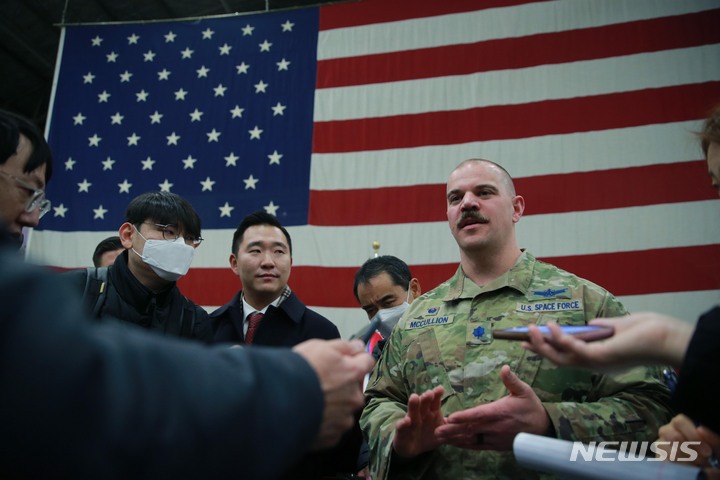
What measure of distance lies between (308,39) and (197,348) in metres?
4.82

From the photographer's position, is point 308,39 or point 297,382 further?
point 308,39

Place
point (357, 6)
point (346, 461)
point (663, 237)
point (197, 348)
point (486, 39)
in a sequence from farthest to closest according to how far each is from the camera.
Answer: point (357, 6)
point (486, 39)
point (663, 237)
point (346, 461)
point (197, 348)

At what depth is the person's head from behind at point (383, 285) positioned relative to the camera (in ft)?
9.00

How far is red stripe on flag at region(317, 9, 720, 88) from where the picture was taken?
4129 mm

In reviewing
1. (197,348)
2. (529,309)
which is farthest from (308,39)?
(197,348)

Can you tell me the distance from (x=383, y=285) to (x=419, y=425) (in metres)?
1.41

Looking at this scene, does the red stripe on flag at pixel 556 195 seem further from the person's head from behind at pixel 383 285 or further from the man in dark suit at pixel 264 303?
the man in dark suit at pixel 264 303

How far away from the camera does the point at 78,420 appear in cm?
51

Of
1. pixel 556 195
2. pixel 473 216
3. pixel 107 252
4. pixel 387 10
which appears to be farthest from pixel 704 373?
pixel 387 10

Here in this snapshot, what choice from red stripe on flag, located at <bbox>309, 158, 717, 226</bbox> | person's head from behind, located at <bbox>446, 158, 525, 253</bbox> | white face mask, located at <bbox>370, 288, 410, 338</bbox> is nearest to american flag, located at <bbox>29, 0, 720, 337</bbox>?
red stripe on flag, located at <bbox>309, 158, 717, 226</bbox>

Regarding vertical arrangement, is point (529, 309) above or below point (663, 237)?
below

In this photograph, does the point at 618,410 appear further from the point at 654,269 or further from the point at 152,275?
the point at 654,269

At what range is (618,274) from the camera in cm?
378

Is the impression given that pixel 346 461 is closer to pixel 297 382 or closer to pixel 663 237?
pixel 297 382
